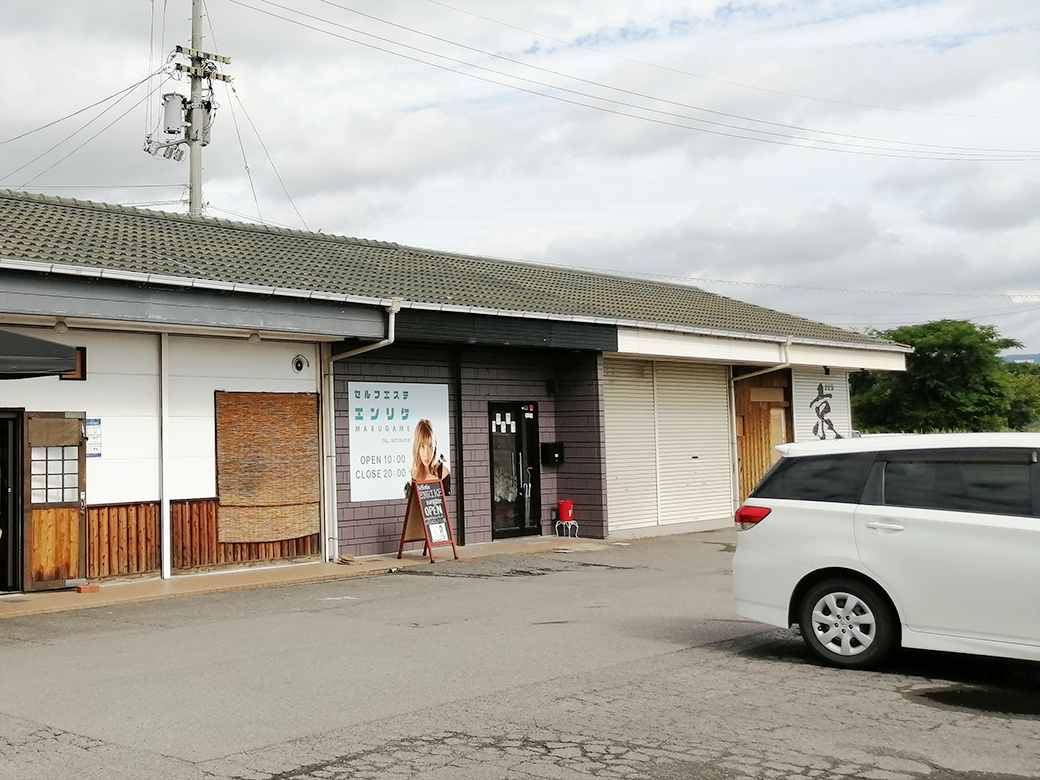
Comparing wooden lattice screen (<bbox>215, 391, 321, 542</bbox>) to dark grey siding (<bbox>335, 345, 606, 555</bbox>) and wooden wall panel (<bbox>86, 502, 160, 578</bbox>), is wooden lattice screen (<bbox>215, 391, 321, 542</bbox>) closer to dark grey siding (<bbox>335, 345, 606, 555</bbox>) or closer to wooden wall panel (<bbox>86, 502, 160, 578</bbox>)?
dark grey siding (<bbox>335, 345, 606, 555</bbox>)

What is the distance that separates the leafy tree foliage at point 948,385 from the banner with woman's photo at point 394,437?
83.1 ft

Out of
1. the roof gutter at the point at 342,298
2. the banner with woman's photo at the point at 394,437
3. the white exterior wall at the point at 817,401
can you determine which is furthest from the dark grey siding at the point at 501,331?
the white exterior wall at the point at 817,401

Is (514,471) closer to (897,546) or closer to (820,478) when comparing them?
(820,478)

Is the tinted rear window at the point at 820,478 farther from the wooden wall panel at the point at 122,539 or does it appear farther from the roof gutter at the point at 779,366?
the roof gutter at the point at 779,366

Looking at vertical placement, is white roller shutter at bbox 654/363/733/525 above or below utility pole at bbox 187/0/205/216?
below

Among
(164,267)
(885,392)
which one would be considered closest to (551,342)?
(164,267)

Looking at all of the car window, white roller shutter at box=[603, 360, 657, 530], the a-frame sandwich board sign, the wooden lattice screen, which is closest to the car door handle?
the car window

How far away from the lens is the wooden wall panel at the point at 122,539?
12.7m

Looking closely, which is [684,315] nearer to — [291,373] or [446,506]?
[446,506]

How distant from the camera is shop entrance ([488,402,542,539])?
1730cm

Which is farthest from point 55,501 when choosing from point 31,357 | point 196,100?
point 196,100

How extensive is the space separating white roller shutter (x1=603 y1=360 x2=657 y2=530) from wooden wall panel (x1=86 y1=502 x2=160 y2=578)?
7.77 m

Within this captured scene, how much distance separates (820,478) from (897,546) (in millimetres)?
804

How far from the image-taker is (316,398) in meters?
14.9
